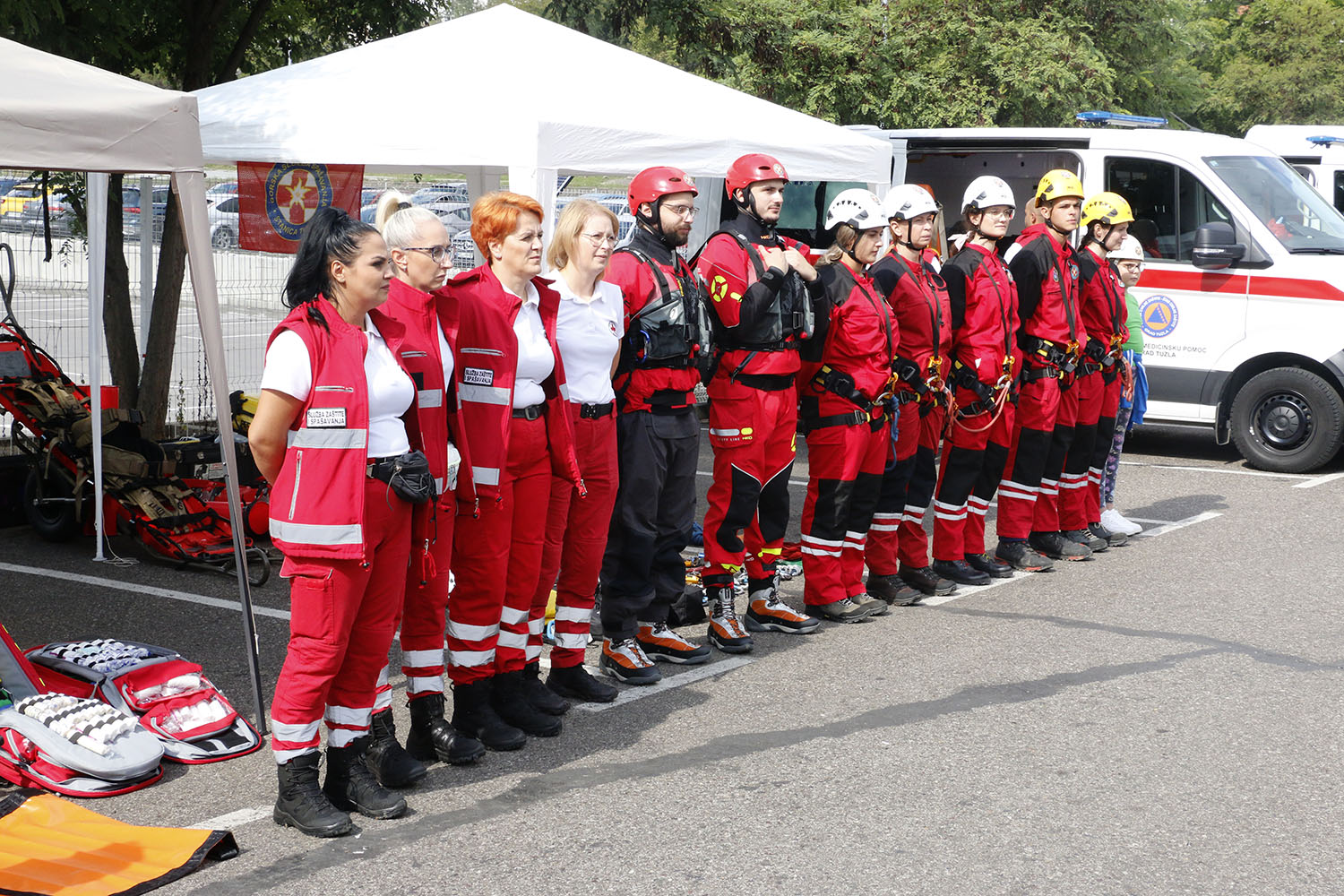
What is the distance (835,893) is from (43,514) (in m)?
5.97

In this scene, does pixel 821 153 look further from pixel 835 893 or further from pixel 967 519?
pixel 835 893

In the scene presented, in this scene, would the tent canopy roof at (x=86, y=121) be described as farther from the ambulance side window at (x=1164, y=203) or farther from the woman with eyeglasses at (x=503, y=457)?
the ambulance side window at (x=1164, y=203)

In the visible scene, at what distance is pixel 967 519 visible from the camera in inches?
316

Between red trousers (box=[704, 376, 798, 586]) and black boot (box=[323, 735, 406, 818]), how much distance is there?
234 cm

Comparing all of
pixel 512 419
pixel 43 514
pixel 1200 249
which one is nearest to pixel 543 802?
pixel 512 419

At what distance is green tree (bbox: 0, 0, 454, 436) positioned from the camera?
955 cm

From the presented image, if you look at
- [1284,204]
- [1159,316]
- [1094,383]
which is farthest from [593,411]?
[1284,204]

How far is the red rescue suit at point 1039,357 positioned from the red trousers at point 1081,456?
138mm

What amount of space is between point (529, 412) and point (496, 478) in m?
0.30

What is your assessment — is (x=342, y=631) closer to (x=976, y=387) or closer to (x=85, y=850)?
(x=85, y=850)

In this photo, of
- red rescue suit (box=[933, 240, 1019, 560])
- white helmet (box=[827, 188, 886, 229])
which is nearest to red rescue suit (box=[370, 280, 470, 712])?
white helmet (box=[827, 188, 886, 229])

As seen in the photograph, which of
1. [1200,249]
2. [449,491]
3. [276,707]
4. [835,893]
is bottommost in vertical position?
Result: [835,893]

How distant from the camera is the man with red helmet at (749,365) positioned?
246 inches

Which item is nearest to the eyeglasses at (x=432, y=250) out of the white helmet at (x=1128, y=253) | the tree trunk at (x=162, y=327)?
the white helmet at (x=1128, y=253)
